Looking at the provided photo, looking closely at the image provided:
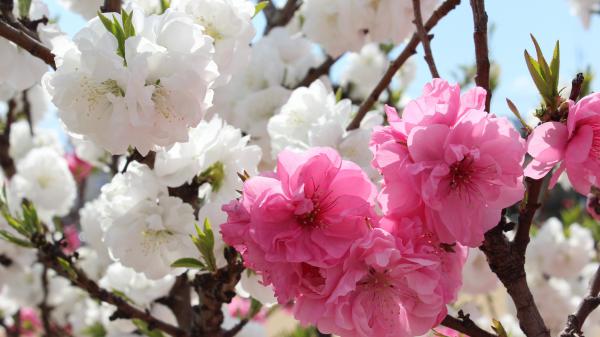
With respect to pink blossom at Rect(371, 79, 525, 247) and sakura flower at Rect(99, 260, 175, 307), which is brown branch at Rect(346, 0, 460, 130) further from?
sakura flower at Rect(99, 260, 175, 307)

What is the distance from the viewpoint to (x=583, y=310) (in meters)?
0.75

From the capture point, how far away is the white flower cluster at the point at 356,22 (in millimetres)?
1387

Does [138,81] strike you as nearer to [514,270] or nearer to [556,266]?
[514,270]

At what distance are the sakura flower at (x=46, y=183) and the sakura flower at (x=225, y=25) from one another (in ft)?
5.48

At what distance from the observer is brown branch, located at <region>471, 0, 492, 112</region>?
75cm

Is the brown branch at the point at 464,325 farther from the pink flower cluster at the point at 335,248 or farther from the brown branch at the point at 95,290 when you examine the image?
the brown branch at the point at 95,290

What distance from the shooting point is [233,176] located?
1061 millimetres

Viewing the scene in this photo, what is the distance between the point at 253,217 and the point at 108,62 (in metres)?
0.28

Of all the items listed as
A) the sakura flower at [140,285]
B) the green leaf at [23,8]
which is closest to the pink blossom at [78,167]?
the sakura flower at [140,285]

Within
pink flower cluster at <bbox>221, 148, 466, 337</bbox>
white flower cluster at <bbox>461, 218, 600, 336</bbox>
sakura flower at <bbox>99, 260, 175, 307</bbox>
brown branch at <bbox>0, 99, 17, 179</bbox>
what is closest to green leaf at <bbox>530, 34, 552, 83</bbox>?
pink flower cluster at <bbox>221, 148, 466, 337</bbox>

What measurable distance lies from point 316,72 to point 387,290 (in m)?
1.07

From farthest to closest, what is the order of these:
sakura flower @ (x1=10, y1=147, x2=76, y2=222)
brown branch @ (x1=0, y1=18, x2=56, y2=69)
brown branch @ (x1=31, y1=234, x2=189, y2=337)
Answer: sakura flower @ (x1=10, y1=147, x2=76, y2=222) < brown branch @ (x1=31, y1=234, x2=189, y2=337) < brown branch @ (x1=0, y1=18, x2=56, y2=69)

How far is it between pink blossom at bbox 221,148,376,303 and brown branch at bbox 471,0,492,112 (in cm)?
23

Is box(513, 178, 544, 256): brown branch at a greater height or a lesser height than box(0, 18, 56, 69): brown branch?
greater
